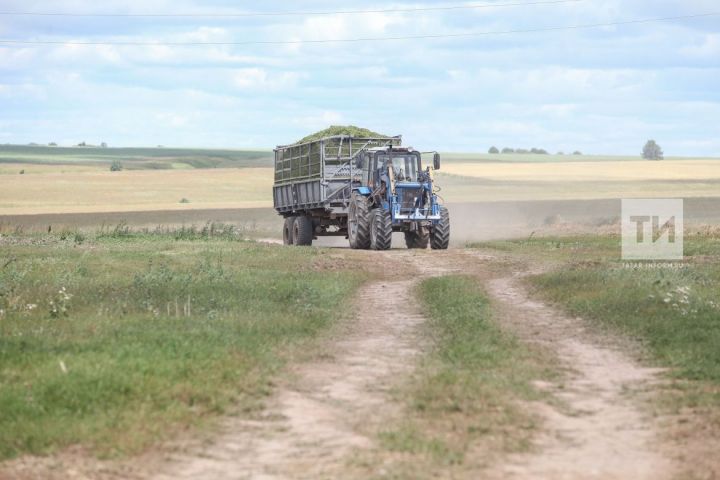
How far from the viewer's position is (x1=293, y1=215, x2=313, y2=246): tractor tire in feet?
150

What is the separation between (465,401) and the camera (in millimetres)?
11914

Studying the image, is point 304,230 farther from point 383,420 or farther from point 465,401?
point 383,420

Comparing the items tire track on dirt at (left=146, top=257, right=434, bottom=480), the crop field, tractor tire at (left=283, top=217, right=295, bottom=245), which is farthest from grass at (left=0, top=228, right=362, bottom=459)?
tractor tire at (left=283, top=217, right=295, bottom=245)

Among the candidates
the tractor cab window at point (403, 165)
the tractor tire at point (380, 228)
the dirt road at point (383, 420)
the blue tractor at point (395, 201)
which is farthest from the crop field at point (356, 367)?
the tractor cab window at point (403, 165)

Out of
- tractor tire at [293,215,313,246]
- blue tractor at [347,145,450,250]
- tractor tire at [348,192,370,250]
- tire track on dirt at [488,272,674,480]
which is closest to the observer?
tire track on dirt at [488,272,674,480]

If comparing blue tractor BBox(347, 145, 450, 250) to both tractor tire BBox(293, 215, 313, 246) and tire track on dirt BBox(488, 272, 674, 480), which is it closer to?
tractor tire BBox(293, 215, 313, 246)

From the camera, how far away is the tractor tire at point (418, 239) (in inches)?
1640

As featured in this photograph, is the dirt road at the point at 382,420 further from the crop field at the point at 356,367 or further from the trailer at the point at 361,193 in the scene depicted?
the trailer at the point at 361,193

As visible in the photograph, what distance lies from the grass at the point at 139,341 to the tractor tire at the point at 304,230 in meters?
15.0

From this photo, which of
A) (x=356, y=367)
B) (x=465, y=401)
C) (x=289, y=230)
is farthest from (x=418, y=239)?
(x=465, y=401)

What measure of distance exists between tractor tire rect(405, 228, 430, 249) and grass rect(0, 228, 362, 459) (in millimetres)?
11726

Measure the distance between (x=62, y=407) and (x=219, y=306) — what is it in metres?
8.54

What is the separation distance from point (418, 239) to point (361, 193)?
270 centimetres

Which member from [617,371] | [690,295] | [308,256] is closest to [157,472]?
[617,371]
